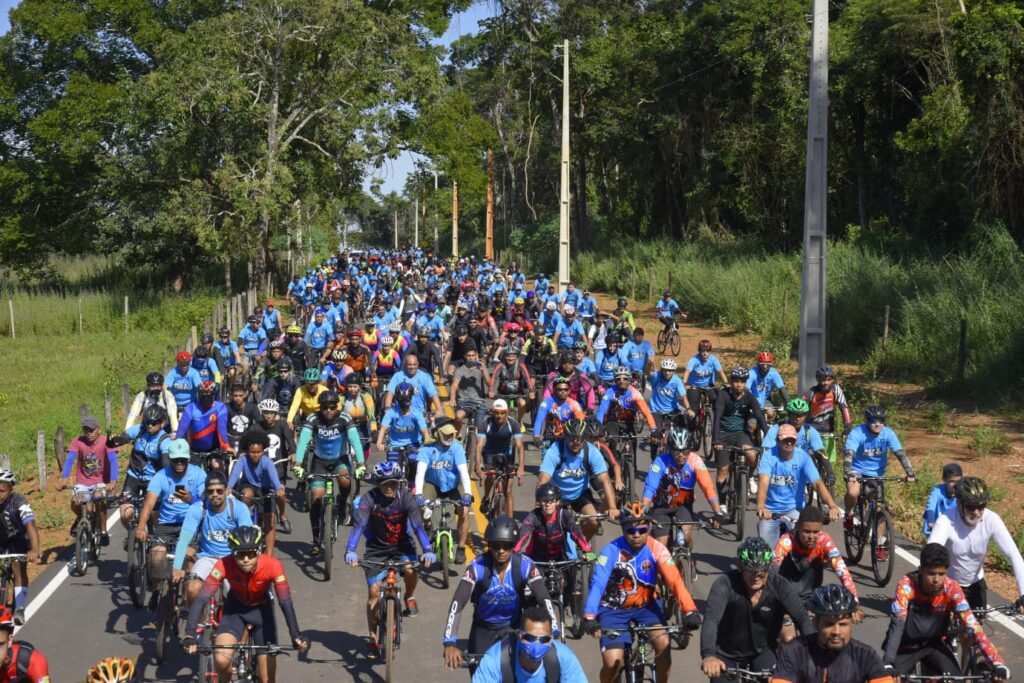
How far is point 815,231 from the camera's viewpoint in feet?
56.6

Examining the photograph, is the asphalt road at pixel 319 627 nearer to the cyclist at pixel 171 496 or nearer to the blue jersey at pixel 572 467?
the cyclist at pixel 171 496

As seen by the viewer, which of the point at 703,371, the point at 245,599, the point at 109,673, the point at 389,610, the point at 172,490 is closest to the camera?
the point at 109,673

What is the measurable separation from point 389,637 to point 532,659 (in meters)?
2.69

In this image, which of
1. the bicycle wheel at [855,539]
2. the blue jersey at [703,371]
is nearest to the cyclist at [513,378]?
the blue jersey at [703,371]

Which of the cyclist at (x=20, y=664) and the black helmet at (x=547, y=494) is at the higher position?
the black helmet at (x=547, y=494)

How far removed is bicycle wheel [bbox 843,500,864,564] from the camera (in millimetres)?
12625

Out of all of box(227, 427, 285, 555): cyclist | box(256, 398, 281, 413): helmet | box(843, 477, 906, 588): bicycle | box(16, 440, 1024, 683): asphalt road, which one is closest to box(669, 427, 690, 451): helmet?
box(16, 440, 1024, 683): asphalt road

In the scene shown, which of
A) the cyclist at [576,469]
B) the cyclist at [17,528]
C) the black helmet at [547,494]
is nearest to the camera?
the black helmet at [547,494]

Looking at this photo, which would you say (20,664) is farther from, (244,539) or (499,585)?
(499,585)

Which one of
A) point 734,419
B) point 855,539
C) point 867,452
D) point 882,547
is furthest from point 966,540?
point 734,419

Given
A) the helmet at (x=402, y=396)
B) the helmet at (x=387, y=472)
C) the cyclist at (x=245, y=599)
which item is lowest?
the cyclist at (x=245, y=599)

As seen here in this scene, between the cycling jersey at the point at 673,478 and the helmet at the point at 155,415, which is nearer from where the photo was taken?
the cycling jersey at the point at 673,478

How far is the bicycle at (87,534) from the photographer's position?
12812 mm

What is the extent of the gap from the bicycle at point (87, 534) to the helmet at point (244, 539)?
470 cm
